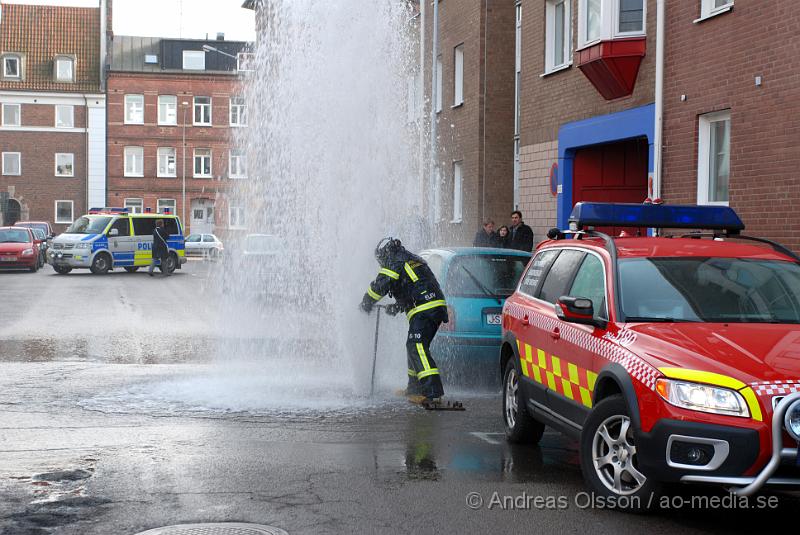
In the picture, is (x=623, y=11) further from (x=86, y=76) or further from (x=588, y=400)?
(x=86, y=76)

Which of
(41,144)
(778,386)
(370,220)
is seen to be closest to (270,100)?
(370,220)

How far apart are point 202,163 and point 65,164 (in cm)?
879

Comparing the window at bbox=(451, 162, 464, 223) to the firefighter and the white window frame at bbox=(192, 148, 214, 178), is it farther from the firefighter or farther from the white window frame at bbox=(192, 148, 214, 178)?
the white window frame at bbox=(192, 148, 214, 178)

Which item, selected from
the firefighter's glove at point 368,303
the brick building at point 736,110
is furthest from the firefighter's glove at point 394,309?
the brick building at point 736,110

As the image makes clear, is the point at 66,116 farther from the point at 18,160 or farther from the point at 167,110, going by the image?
the point at 167,110

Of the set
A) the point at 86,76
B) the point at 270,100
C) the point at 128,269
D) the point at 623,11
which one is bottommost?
the point at 128,269

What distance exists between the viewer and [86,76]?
7088 centimetres

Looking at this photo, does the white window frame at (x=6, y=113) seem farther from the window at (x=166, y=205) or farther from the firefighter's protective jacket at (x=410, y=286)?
the firefighter's protective jacket at (x=410, y=286)

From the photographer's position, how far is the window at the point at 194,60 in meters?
73.8

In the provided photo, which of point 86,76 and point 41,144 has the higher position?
point 86,76

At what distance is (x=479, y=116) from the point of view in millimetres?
26516

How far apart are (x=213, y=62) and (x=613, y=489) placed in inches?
2801

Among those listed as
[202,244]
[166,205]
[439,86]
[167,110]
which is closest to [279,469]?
[439,86]

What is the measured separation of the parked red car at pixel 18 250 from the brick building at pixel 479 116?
1747 cm
